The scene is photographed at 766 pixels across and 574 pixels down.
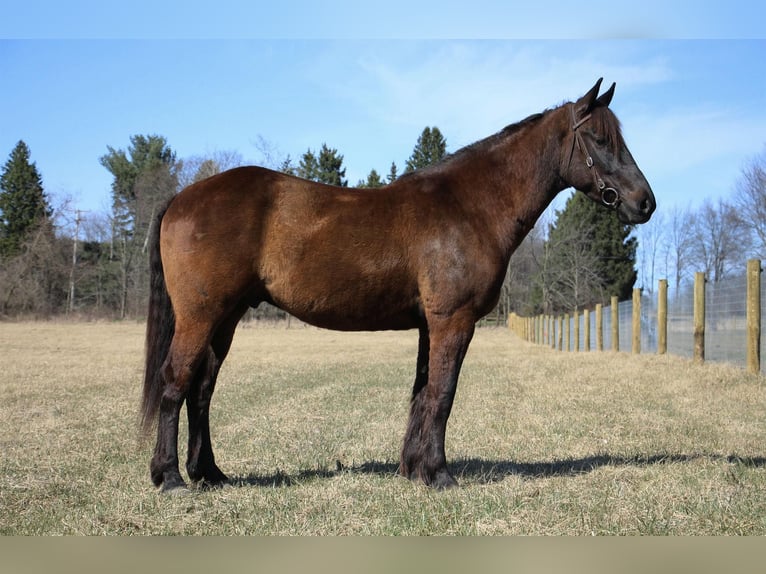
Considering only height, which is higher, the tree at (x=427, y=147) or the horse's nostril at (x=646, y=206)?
the tree at (x=427, y=147)

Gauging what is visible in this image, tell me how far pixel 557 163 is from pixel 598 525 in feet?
9.29

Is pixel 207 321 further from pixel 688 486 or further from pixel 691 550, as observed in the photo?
pixel 688 486

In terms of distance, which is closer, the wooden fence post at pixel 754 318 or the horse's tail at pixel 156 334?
the horse's tail at pixel 156 334

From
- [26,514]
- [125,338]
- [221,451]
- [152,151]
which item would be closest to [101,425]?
[221,451]

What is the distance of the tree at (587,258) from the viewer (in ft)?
168

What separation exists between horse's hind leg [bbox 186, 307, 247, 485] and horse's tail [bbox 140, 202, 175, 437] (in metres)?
0.26

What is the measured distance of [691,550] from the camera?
2.22 metres

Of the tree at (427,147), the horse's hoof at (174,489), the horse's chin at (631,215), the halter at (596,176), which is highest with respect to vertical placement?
the tree at (427,147)

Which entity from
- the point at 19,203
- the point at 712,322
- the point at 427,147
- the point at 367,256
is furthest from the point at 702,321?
the point at 427,147

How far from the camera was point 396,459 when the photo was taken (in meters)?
5.62

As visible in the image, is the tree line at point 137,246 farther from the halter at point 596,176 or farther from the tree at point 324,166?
the halter at point 596,176

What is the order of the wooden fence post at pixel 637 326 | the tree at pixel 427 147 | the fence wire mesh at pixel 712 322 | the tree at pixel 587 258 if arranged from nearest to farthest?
the fence wire mesh at pixel 712 322
the wooden fence post at pixel 637 326
the tree at pixel 587 258
the tree at pixel 427 147

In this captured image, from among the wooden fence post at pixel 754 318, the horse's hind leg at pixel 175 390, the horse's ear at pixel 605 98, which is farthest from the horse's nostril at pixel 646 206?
the wooden fence post at pixel 754 318

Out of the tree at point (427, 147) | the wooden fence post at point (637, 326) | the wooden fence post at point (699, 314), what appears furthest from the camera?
the tree at point (427, 147)
